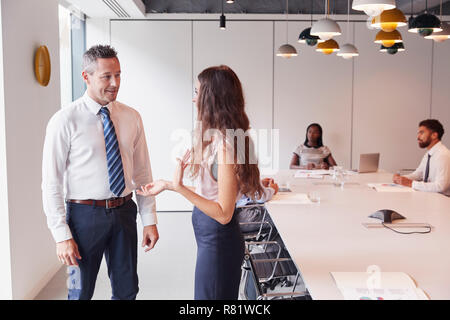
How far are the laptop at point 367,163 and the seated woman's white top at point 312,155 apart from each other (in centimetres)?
107

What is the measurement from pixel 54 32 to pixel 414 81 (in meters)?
5.58

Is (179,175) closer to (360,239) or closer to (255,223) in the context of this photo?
(360,239)

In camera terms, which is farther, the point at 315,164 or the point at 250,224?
the point at 315,164

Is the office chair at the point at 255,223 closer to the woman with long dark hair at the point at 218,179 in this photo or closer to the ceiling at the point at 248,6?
the woman with long dark hair at the point at 218,179

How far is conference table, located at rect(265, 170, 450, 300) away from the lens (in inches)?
83.7

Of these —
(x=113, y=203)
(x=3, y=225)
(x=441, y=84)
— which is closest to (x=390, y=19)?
(x=113, y=203)

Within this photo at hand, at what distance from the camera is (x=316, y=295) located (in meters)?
1.89

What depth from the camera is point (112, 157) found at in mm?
2539

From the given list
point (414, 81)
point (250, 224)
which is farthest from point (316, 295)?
point (414, 81)

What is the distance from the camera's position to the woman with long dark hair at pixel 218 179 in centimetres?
211

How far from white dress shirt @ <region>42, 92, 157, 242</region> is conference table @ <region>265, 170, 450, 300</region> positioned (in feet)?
3.44

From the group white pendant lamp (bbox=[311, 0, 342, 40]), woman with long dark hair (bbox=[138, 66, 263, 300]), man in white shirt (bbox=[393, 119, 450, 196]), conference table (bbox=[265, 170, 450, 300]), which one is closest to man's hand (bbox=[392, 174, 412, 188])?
man in white shirt (bbox=[393, 119, 450, 196])

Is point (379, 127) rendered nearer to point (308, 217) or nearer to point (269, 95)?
point (269, 95)
